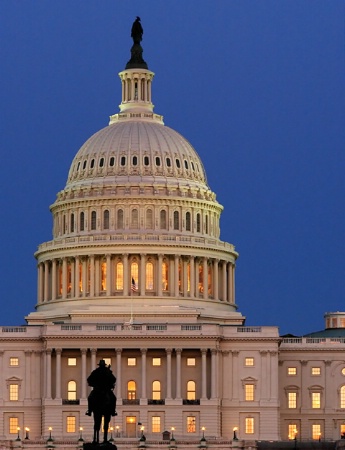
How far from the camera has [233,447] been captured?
18588 cm

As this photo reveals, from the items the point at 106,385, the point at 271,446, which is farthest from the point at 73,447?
the point at 106,385

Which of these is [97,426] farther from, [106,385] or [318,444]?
[318,444]

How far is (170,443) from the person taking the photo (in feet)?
615

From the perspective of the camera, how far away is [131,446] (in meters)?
187

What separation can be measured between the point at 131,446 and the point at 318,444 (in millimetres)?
17213

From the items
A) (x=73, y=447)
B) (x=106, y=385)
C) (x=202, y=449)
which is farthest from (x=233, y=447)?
(x=106, y=385)

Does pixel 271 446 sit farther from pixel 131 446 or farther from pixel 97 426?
pixel 97 426

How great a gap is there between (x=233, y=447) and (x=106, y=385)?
65949 millimetres

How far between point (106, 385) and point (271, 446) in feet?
220

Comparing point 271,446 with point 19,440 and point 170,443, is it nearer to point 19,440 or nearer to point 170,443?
point 170,443

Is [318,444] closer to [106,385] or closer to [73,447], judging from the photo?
[73,447]

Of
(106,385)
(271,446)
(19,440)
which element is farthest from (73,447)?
(106,385)

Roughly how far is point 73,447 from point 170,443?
8.90 meters

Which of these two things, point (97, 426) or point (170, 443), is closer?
point (97, 426)
